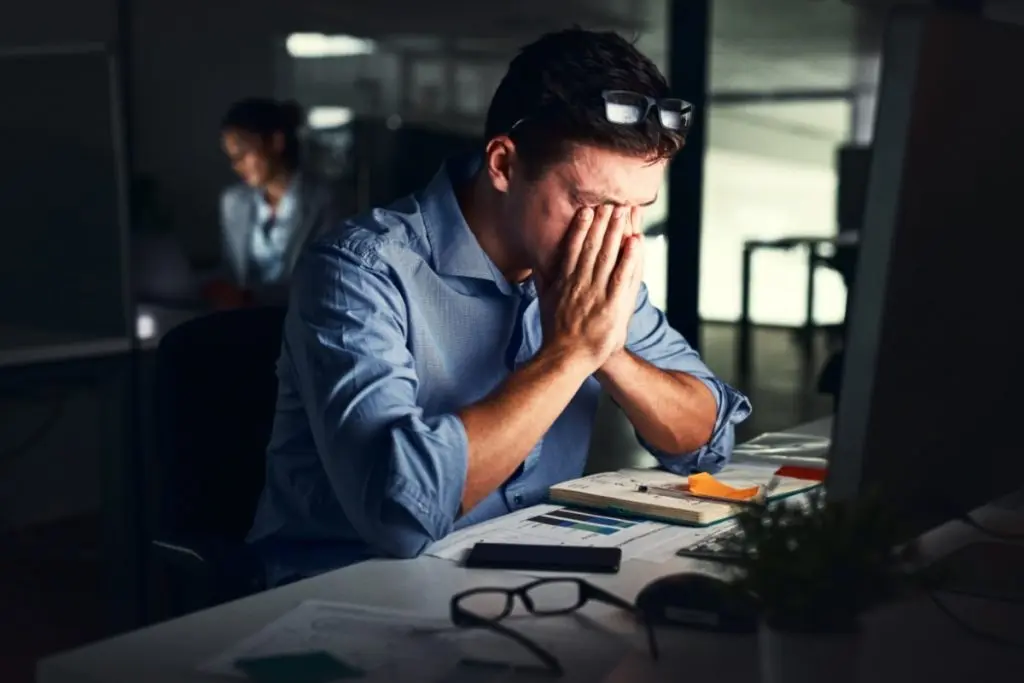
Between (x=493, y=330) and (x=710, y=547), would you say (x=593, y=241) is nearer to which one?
(x=493, y=330)

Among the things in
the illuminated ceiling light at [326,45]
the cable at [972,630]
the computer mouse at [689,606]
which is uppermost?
the illuminated ceiling light at [326,45]

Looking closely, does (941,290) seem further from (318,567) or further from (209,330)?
(209,330)

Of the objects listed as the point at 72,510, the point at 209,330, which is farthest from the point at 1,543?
the point at 209,330

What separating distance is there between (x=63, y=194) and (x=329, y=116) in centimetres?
93

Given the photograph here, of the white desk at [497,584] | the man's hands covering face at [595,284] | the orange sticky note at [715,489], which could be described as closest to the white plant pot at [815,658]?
the white desk at [497,584]

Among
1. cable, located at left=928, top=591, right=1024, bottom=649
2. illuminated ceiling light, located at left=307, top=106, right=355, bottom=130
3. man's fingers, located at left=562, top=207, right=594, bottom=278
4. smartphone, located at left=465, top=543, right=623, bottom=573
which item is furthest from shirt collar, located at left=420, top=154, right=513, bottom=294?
illuminated ceiling light, located at left=307, top=106, right=355, bottom=130

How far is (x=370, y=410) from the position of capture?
1286 millimetres

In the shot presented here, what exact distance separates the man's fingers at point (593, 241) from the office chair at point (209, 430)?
433mm

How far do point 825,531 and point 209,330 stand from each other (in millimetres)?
1004

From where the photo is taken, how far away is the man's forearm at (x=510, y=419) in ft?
4.38

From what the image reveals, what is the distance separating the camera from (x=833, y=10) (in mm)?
5246

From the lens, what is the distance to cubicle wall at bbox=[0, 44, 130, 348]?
3.10m

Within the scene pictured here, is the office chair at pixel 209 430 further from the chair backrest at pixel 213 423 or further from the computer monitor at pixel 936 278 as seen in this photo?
the computer monitor at pixel 936 278

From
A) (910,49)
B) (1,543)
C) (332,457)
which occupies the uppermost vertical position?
(910,49)
